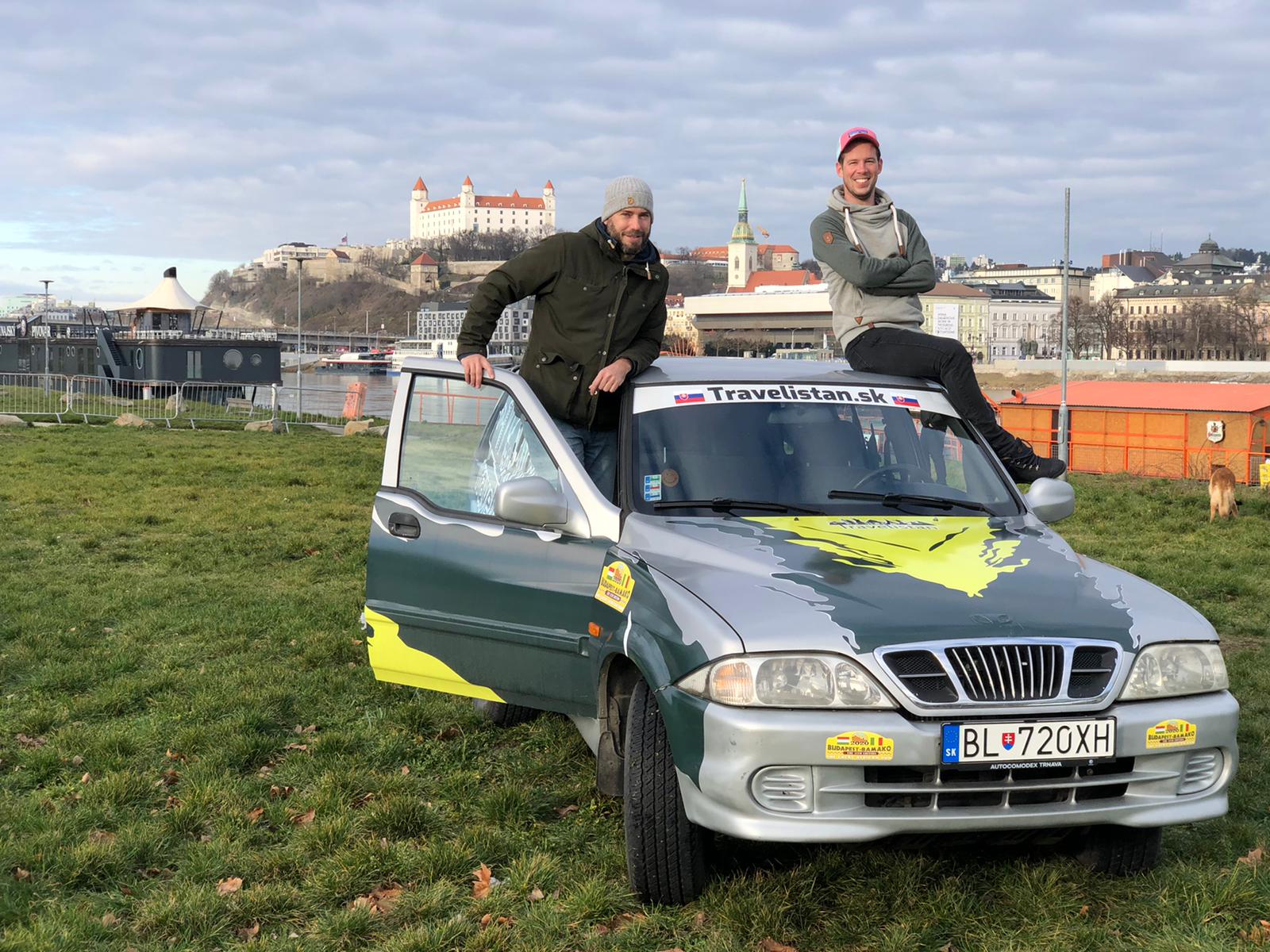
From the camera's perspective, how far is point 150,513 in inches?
558

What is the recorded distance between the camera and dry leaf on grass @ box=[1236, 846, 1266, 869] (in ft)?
14.6

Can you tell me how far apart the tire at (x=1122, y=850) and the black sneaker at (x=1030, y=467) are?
5.88 ft

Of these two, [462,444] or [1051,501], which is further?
[462,444]

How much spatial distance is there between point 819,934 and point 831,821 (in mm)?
511

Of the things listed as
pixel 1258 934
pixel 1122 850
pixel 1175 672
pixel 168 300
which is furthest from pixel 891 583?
pixel 168 300

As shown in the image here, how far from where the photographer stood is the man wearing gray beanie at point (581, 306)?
219 inches

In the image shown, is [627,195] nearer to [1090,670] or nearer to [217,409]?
[1090,670]

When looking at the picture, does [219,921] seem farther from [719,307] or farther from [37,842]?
[719,307]

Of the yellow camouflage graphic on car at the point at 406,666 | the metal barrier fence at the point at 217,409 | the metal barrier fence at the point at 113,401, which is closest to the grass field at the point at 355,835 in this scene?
the yellow camouflage graphic on car at the point at 406,666

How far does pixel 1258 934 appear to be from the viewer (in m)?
3.90

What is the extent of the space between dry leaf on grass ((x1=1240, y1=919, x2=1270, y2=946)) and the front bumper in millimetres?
539

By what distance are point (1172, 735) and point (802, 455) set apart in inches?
68.7

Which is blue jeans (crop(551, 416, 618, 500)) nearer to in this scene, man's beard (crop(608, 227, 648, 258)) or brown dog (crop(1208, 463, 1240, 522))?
man's beard (crop(608, 227, 648, 258))

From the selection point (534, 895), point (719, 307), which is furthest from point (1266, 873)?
point (719, 307)
